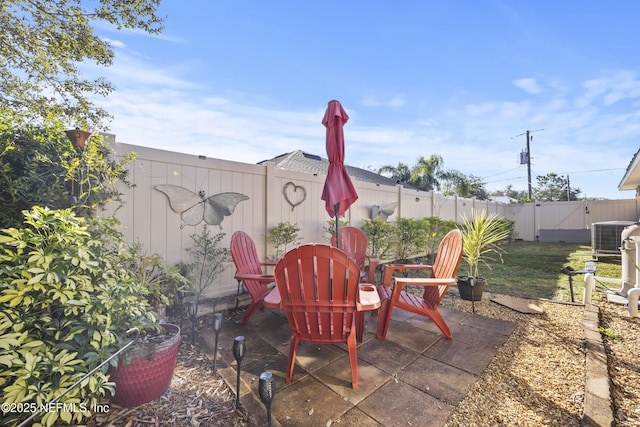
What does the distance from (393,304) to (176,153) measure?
3138 mm

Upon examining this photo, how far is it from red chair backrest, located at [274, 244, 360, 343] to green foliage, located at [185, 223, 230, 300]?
1.83 meters

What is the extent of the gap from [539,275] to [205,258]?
258 inches

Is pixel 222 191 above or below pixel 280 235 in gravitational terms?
above

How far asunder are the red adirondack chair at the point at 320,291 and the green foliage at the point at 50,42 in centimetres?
452

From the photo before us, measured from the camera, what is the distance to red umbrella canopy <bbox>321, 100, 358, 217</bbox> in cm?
301

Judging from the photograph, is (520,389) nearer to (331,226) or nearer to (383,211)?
(331,226)

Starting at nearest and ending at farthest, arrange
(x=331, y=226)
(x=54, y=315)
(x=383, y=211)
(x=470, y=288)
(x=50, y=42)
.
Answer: (x=54, y=315)
(x=470, y=288)
(x=50, y=42)
(x=331, y=226)
(x=383, y=211)

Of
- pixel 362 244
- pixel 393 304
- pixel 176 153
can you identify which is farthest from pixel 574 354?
pixel 176 153

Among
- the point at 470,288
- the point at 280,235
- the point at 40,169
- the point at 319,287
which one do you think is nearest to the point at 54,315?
the point at 40,169

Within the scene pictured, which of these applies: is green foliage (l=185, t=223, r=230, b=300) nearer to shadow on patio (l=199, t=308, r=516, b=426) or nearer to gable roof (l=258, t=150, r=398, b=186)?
shadow on patio (l=199, t=308, r=516, b=426)

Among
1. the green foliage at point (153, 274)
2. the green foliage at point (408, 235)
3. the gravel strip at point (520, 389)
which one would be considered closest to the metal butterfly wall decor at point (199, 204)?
the green foliage at point (153, 274)

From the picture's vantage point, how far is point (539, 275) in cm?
523

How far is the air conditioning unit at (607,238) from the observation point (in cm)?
648

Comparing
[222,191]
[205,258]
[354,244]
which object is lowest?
[205,258]
